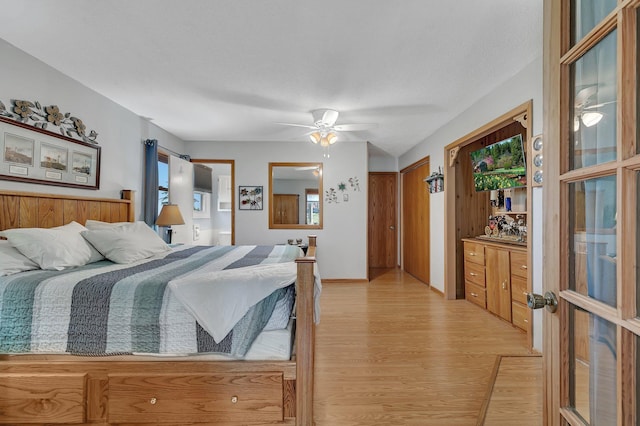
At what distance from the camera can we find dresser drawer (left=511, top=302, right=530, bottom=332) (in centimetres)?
283

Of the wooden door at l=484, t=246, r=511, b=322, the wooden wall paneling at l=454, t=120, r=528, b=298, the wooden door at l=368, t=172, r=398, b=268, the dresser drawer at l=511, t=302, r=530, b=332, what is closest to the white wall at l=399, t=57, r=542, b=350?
the wooden wall paneling at l=454, t=120, r=528, b=298

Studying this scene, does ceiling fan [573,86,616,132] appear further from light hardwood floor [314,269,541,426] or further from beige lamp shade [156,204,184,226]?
beige lamp shade [156,204,184,226]

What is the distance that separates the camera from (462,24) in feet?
6.34

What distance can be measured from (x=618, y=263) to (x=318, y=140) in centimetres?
332

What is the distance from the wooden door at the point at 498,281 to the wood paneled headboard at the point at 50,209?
4185 mm

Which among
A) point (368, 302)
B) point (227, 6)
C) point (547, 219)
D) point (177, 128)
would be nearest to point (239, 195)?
point (177, 128)

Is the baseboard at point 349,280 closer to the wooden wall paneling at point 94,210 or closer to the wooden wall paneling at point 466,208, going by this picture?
the wooden wall paneling at point 466,208

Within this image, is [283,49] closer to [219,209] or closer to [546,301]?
[546,301]

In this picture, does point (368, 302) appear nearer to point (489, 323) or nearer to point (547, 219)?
point (489, 323)

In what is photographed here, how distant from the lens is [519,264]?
295 centimetres

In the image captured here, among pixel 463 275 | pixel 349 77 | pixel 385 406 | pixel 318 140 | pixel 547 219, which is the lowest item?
pixel 385 406

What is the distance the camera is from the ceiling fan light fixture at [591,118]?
2.39ft

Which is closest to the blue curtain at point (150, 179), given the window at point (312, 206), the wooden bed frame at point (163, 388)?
the window at point (312, 206)

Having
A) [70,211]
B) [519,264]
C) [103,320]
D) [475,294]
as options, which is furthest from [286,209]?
[103,320]
